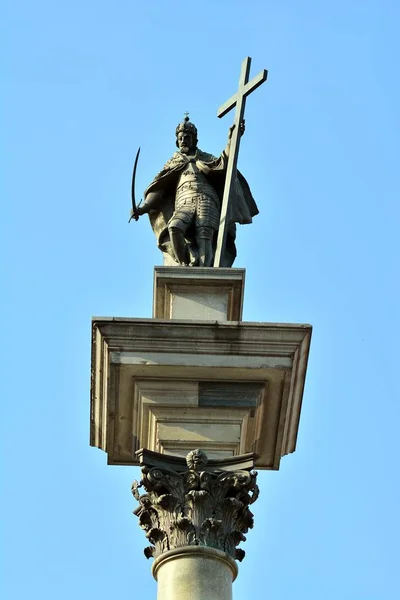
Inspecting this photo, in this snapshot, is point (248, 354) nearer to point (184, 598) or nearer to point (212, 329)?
point (212, 329)

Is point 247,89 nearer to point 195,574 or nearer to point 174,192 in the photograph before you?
point 174,192

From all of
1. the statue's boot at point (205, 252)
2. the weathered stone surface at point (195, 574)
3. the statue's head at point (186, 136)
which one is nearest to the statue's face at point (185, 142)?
the statue's head at point (186, 136)

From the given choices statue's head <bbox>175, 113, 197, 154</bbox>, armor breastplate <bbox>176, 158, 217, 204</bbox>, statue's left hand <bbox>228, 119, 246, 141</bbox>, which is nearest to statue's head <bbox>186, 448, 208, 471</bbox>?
armor breastplate <bbox>176, 158, 217, 204</bbox>

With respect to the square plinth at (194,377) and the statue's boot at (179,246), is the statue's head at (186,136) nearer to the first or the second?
the statue's boot at (179,246)

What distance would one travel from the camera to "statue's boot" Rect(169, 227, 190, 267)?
1265 centimetres

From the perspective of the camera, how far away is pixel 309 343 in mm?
11305

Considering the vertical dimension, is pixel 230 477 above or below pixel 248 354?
below

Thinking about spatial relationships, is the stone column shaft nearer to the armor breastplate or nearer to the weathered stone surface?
the weathered stone surface

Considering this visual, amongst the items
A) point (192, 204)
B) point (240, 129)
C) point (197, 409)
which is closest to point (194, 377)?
point (197, 409)

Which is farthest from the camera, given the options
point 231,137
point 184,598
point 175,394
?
point 231,137

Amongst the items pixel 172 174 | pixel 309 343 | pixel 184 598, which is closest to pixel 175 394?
pixel 309 343

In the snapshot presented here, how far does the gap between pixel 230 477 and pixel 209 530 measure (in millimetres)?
533

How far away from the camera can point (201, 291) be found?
39.9 feet

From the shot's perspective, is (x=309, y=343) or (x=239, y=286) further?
(x=239, y=286)
